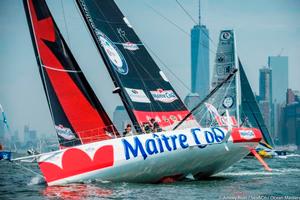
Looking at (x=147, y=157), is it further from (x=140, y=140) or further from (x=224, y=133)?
(x=224, y=133)

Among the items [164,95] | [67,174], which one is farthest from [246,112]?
[67,174]

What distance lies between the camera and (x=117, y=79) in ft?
71.9

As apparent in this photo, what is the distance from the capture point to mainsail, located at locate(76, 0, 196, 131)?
2195 cm

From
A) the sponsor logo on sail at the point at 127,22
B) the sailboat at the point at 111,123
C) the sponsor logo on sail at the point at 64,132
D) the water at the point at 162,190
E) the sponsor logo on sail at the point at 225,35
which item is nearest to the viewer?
the water at the point at 162,190

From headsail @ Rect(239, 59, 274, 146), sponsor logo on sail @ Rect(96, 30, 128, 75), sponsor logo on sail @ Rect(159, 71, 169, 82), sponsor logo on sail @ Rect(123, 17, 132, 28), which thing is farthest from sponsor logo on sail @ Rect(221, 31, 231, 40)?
sponsor logo on sail @ Rect(96, 30, 128, 75)

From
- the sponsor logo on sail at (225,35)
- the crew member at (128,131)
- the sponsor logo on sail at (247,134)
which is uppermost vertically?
the sponsor logo on sail at (225,35)

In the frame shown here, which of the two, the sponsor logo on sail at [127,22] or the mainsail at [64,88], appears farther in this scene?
the sponsor logo on sail at [127,22]

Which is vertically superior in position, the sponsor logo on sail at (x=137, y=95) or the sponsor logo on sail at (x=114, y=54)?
the sponsor logo on sail at (x=114, y=54)

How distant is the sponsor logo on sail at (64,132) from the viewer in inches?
819

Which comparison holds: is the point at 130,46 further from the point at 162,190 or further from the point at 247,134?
the point at 162,190

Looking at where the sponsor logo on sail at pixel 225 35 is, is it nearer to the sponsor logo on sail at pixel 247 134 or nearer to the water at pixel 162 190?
the sponsor logo on sail at pixel 247 134

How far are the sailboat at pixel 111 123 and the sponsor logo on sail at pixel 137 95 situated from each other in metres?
0.03

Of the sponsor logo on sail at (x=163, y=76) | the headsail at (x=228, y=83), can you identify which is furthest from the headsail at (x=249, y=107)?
the sponsor logo on sail at (x=163, y=76)

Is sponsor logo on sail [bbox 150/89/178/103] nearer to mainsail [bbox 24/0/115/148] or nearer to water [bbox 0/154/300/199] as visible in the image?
mainsail [bbox 24/0/115/148]
